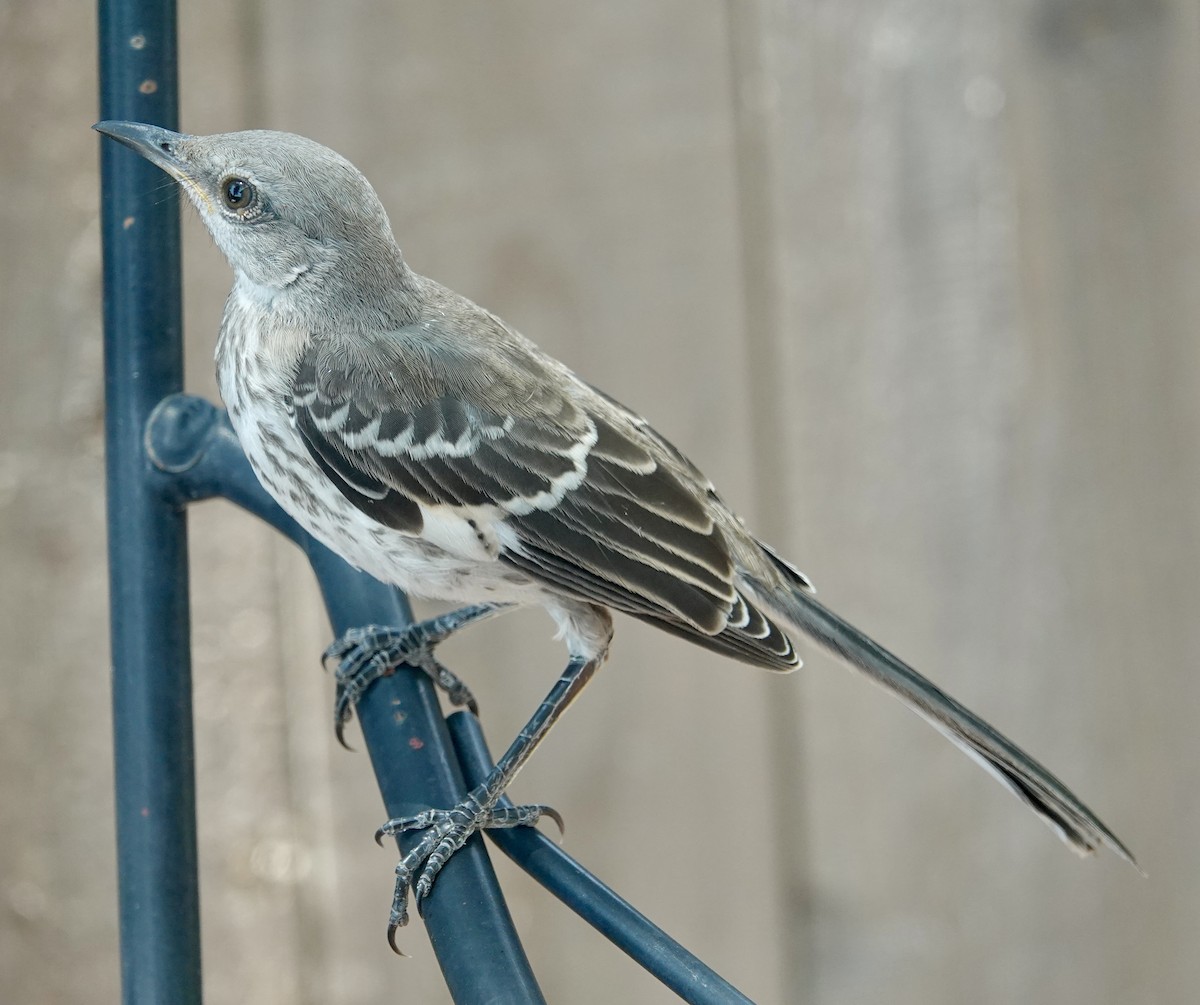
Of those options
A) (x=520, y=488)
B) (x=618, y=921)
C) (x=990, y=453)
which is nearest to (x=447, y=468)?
(x=520, y=488)

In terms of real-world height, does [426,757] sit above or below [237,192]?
below

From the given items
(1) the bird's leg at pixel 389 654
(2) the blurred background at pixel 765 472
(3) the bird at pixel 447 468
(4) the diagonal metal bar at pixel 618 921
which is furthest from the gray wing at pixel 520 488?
(2) the blurred background at pixel 765 472

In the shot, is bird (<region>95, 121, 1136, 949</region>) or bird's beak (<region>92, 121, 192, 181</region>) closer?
bird's beak (<region>92, 121, 192, 181</region>)

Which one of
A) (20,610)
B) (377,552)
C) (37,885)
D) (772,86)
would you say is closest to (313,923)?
(37,885)

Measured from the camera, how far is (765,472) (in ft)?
5.10

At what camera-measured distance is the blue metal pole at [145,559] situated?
1027mm

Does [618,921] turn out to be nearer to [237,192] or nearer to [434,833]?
[434,833]

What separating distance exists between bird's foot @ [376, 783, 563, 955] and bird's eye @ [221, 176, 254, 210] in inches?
22.4

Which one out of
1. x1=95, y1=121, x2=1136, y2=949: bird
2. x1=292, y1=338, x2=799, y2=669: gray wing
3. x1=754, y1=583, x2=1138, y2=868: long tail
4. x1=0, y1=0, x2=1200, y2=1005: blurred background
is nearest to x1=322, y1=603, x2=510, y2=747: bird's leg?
x1=95, y1=121, x2=1136, y2=949: bird

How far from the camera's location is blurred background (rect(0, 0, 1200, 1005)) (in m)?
1.48

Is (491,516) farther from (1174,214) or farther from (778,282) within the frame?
(1174,214)

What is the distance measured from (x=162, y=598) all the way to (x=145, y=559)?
0.11ft

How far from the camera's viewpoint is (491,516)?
3.88 feet

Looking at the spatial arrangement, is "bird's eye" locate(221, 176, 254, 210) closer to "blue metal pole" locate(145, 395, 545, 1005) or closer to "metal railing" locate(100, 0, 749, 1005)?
"metal railing" locate(100, 0, 749, 1005)
